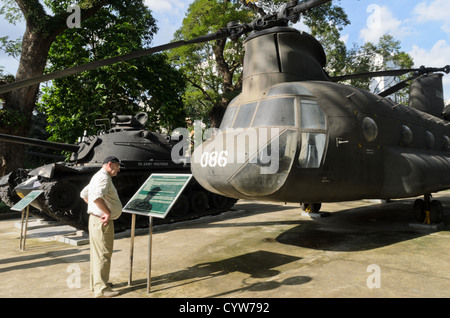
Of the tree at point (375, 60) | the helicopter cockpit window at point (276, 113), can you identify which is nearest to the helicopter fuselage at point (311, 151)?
the helicopter cockpit window at point (276, 113)

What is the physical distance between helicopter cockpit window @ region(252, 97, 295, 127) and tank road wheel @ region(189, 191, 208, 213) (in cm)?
547

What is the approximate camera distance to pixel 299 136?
18.2ft

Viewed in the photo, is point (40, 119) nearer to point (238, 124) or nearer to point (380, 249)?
point (238, 124)

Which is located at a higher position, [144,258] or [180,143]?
[180,143]

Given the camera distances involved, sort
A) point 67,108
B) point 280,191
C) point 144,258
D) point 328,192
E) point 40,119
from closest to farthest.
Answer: point 280,191, point 328,192, point 144,258, point 67,108, point 40,119

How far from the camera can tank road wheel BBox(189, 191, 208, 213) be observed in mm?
10734

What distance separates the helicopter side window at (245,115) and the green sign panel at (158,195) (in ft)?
5.30

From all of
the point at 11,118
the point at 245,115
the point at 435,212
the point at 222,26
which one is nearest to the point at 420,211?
the point at 435,212

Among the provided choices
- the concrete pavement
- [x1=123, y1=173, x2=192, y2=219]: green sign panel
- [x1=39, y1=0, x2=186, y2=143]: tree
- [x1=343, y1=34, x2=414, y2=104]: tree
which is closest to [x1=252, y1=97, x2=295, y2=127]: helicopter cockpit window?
[x1=123, y1=173, x2=192, y2=219]: green sign panel

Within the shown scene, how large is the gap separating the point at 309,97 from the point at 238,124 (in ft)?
4.51

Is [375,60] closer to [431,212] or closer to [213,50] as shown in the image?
[213,50]

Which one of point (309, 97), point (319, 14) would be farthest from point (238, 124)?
point (319, 14)

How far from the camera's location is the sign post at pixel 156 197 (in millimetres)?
4605

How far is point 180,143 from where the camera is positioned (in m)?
11.2
